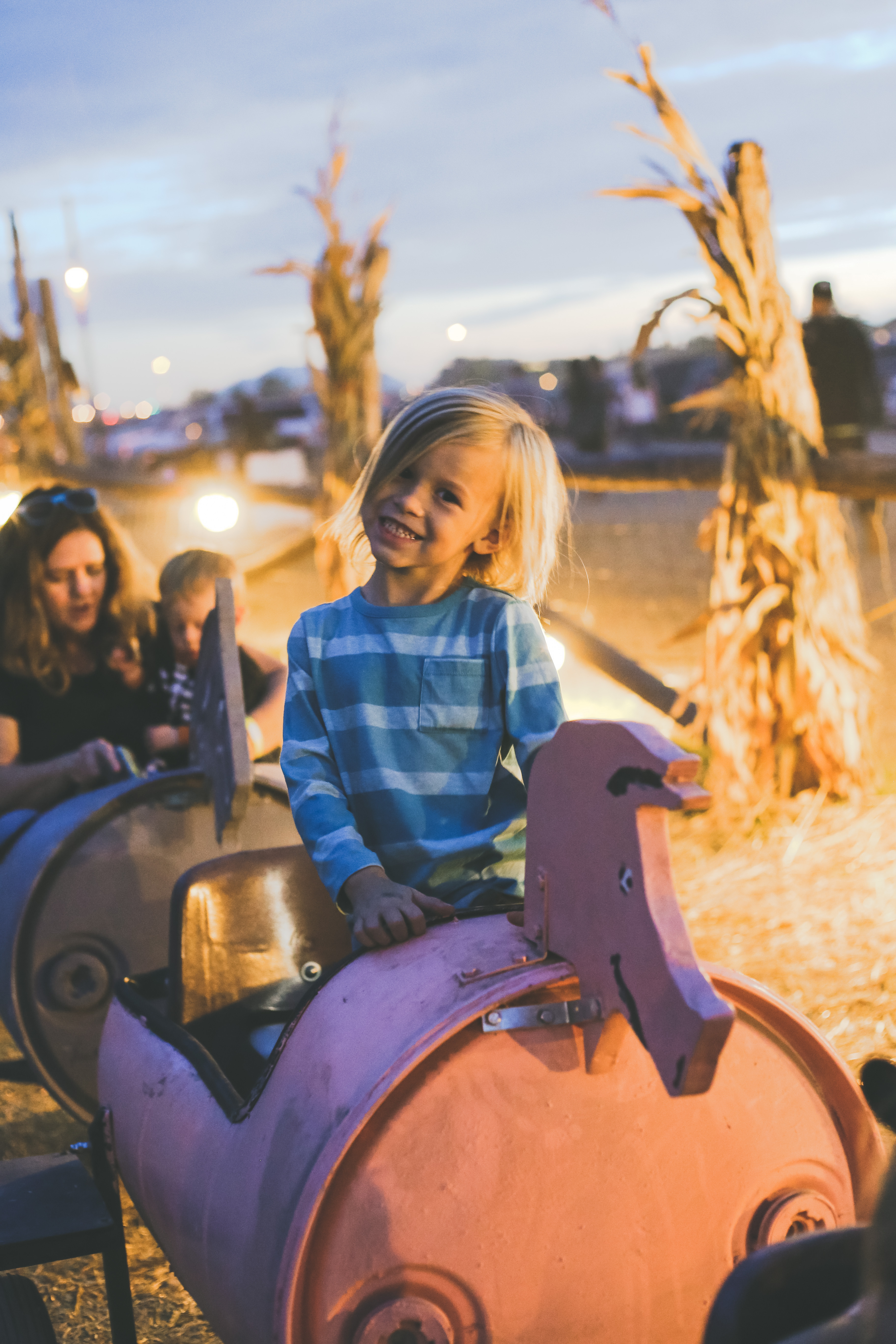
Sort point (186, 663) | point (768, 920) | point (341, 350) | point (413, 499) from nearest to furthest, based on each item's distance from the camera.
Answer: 1. point (413, 499)
2. point (186, 663)
3. point (768, 920)
4. point (341, 350)

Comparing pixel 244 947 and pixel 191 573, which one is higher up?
pixel 191 573

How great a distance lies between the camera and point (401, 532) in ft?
5.57

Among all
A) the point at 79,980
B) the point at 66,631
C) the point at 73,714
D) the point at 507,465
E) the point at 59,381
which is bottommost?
the point at 79,980

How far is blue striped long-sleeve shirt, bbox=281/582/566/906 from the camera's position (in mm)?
1704

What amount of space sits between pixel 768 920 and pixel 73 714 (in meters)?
2.27

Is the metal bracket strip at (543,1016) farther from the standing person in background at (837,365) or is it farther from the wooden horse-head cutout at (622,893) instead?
the standing person in background at (837,365)

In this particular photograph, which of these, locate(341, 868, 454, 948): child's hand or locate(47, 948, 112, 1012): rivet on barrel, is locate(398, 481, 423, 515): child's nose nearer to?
locate(341, 868, 454, 948): child's hand

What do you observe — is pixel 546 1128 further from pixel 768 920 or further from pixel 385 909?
pixel 768 920

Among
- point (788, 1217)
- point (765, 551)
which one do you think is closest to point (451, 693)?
point (788, 1217)

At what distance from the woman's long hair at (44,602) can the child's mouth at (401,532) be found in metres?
1.84

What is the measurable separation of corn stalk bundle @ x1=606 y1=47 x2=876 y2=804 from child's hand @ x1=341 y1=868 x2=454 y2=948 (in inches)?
127

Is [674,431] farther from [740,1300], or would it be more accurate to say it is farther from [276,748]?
[740,1300]

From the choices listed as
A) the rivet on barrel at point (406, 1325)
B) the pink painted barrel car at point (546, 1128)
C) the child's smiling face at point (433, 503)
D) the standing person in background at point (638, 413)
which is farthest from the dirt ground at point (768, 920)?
the standing person in background at point (638, 413)

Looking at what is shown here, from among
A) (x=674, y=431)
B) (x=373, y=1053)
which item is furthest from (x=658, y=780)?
(x=674, y=431)
